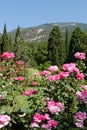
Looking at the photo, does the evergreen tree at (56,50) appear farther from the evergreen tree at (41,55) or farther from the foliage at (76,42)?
the evergreen tree at (41,55)

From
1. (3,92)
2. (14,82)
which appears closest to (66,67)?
(3,92)

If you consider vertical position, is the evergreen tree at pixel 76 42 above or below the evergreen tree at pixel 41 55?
above

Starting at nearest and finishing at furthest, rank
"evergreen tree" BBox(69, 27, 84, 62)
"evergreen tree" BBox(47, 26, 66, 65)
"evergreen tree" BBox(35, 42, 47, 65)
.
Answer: "evergreen tree" BBox(69, 27, 84, 62) < "evergreen tree" BBox(47, 26, 66, 65) < "evergreen tree" BBox(35, 42, 47, 65)

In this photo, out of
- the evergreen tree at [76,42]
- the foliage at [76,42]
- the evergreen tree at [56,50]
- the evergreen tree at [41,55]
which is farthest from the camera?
the evergreen tree at [41,55]

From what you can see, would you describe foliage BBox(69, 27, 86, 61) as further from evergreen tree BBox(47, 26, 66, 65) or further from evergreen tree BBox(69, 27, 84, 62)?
evergreen tree BBox(47, 26, 66, 65)

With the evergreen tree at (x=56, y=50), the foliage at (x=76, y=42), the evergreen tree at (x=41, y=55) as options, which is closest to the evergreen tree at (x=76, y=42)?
the foliage at (x=76, y=42)

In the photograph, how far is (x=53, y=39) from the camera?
189 ft

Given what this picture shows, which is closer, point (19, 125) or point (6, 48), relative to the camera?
point (19, 125)

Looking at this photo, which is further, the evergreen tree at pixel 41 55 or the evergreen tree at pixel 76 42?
the evergreen tree at pixel 41 55

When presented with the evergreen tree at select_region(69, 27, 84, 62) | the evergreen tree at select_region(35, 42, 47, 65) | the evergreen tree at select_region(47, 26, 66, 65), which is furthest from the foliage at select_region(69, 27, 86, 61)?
the evergreen tree at select_region(35, 42, 47, 65)

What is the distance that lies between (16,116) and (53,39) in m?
50.9

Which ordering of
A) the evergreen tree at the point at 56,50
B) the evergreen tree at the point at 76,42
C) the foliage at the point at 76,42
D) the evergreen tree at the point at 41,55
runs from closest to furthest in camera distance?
the evergreen tree at the point at 76,42, the foliage at the point at 76,42, the evergreen tree at the point at 56,50, the evergreen tree at the point at 41,55

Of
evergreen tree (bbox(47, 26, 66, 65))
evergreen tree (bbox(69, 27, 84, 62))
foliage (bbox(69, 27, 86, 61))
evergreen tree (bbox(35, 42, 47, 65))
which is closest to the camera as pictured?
evergreen tree (bbox(69, 27, 84, 62))

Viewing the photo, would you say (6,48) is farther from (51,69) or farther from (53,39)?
(51,69)
